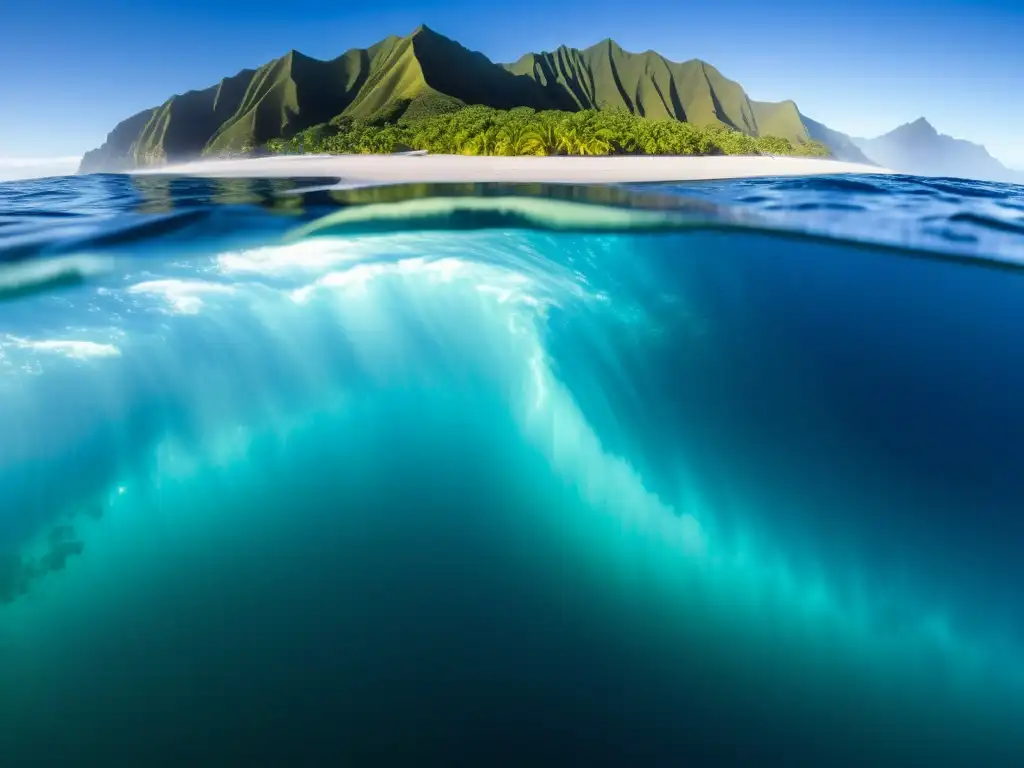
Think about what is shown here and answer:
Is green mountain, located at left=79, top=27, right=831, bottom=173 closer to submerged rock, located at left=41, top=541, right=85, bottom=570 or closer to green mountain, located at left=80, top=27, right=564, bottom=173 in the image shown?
green mountain, located at left=80, top=27, right=564, bottom=173

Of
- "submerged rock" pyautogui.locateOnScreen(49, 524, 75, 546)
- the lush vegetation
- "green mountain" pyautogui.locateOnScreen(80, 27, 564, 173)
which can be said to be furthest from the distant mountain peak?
"submerged rock" pyautogui.locateOnScreen(49, 524, 75, 546)

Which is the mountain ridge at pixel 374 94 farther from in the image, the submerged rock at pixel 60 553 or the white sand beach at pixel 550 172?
the submerged rock at pixel 60 553

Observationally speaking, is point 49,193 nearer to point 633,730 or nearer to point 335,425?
point 335,425

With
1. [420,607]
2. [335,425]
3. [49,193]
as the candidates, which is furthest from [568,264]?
[49,193]

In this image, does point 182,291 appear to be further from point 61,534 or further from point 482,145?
point 482,145

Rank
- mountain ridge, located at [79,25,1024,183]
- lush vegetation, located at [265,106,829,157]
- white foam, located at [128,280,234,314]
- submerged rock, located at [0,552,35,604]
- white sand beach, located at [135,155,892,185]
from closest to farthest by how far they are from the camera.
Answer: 1. submerged rock, located at [0,552,35,604]
2. white foam, located at [128,280,234,314]
3. white sand beach, located at [135,155,892,185]
4. lush vegetation, located at [265,106,829,157]
5. mountain ridge, located at [79,25,1024,183]
